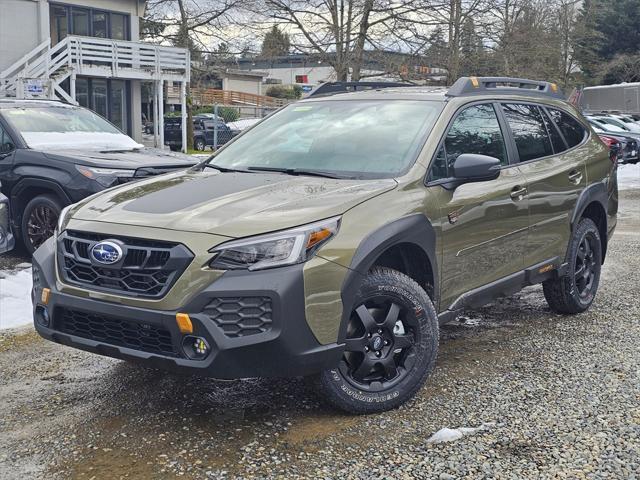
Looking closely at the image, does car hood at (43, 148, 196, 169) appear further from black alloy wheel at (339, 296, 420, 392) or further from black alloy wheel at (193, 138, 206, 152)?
black alloy wheel at (193, 138, 206, 152)

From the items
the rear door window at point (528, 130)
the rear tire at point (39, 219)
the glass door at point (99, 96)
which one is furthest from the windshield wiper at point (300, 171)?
the glass door at point (99, 96)

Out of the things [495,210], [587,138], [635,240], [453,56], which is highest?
[453,56]

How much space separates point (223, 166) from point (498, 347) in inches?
86.8

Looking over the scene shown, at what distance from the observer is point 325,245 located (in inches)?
143

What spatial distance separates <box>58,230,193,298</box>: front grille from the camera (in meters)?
3.52

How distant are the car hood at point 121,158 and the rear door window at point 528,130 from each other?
3861 mm

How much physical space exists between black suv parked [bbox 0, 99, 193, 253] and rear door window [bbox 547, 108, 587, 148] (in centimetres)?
386

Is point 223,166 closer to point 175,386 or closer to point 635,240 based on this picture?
point 175,386

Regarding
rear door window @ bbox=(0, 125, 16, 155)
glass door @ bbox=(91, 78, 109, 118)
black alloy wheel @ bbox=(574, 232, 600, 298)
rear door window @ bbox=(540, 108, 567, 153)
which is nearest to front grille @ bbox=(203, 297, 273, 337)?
rear door window @ bbox=(540, 108, 567, 153)

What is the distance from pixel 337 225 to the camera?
3732 mm

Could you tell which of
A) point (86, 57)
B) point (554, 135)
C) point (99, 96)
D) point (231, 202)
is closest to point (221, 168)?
point (231, 202)

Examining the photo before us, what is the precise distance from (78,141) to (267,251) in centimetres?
575

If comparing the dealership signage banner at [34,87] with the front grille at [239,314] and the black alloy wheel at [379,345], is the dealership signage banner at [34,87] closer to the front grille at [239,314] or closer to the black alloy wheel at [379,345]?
the black alloy wheel at [379,345]

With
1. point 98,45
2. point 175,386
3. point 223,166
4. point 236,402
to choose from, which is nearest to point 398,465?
point 236,402
